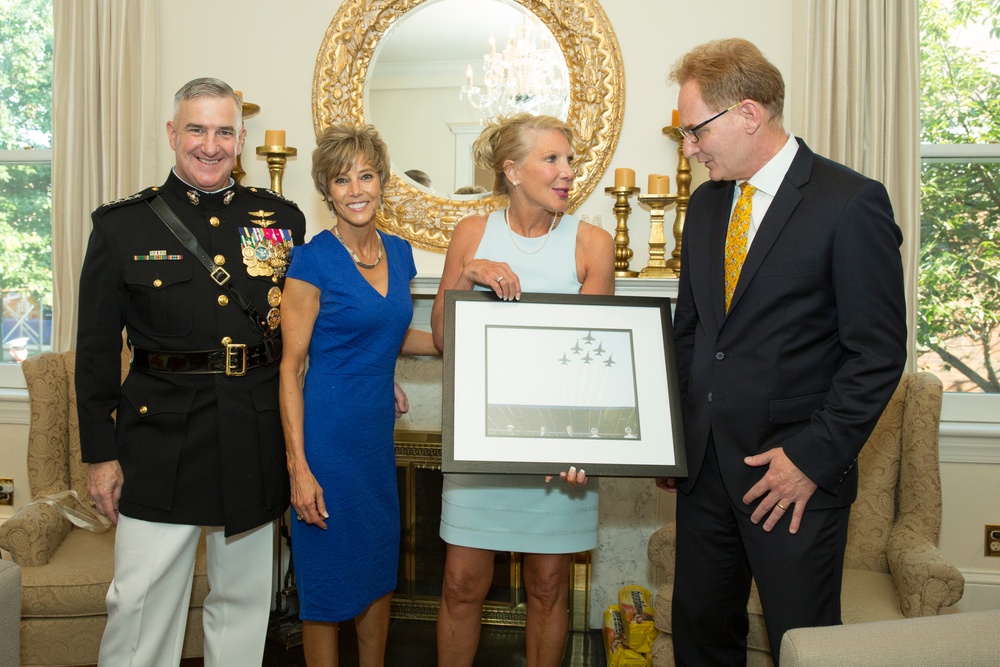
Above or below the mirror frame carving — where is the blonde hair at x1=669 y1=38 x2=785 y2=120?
below

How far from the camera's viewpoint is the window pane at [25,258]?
4.24 m

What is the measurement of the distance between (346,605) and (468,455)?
622 millimetres

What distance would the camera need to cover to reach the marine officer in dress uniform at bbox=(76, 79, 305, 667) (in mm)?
2031

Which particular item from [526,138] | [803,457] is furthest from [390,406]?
[803,457]

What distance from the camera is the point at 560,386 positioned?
2.05 m

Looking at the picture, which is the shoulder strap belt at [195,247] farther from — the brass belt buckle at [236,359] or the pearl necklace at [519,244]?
the pearl necklace at [519,244]

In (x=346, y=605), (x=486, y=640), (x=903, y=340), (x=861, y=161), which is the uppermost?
(x=861, y=161)

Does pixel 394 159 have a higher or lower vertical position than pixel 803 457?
higher

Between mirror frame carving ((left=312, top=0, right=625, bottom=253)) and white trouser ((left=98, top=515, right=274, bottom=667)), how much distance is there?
1743 mm

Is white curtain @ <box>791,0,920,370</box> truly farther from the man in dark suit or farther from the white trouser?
the white trouser

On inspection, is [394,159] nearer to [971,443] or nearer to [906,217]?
[906,217]

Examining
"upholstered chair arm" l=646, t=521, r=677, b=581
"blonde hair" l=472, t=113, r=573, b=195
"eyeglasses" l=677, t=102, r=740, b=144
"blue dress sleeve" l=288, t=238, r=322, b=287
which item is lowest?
"upholstered chair arm" l=646, t=521, r=677, b=581

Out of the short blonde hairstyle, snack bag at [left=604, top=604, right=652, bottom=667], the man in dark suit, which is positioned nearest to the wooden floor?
snack bag at [left=604, top=604, right=652, bottom=667]

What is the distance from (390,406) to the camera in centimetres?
233
